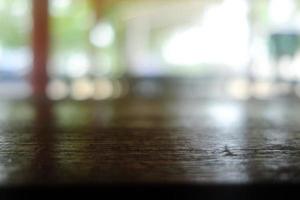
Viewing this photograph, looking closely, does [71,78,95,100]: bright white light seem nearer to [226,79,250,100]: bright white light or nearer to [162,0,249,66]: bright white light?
[162,0,249,66]: bright white light

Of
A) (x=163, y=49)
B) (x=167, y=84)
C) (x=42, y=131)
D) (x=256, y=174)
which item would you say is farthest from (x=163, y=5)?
(x=256, y=174)

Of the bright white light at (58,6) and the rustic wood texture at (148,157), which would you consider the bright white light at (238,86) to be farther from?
the rustic wood texture at (148,157)

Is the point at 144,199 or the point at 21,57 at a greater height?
the point at 21,57

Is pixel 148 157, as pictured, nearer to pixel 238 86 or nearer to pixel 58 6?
pixel 58 6

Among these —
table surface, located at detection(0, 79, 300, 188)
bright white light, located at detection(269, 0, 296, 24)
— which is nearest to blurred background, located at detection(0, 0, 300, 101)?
bright white light, located at detection(269, 0, 296, 24)

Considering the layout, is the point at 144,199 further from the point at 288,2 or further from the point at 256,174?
the point at 288,2

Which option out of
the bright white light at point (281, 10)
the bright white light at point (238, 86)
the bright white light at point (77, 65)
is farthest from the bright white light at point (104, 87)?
the bright white light at point (281, 10)
